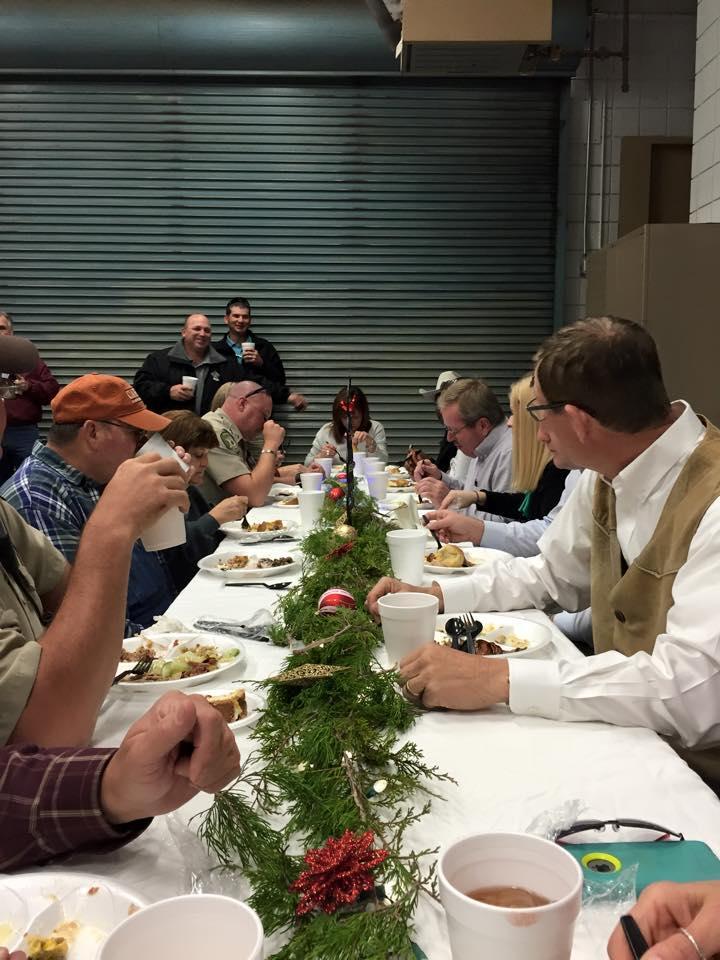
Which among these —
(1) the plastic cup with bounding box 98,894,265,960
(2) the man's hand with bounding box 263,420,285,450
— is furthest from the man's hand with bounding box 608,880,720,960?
(2) the man's hand with bounding box 263,420,285,450

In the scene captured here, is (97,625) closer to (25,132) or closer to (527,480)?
(527,480)

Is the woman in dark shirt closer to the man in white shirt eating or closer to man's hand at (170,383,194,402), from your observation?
the man in white shirt eating

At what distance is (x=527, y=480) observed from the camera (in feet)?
12.5

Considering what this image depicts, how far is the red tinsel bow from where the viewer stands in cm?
83

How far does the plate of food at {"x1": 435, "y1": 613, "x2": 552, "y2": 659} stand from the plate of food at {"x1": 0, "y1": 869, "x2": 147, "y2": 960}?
0.96m

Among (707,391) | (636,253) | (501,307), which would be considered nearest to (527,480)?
(707,391)

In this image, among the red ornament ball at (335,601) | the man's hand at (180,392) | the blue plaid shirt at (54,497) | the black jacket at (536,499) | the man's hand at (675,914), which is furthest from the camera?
the man's hand at (180,392)

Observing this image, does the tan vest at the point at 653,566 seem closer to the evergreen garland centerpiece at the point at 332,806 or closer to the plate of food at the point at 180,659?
the evergreen garland centerpiece at the point at 332,806

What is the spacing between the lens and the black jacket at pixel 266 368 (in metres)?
7.02

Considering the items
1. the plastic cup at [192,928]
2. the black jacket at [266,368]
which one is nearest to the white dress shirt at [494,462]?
the black jacket at [266,368]

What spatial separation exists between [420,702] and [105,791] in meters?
0.66

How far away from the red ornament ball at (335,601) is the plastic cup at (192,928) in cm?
111

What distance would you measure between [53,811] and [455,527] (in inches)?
85.8

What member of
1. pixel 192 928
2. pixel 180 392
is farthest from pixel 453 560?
pixel 180 392
